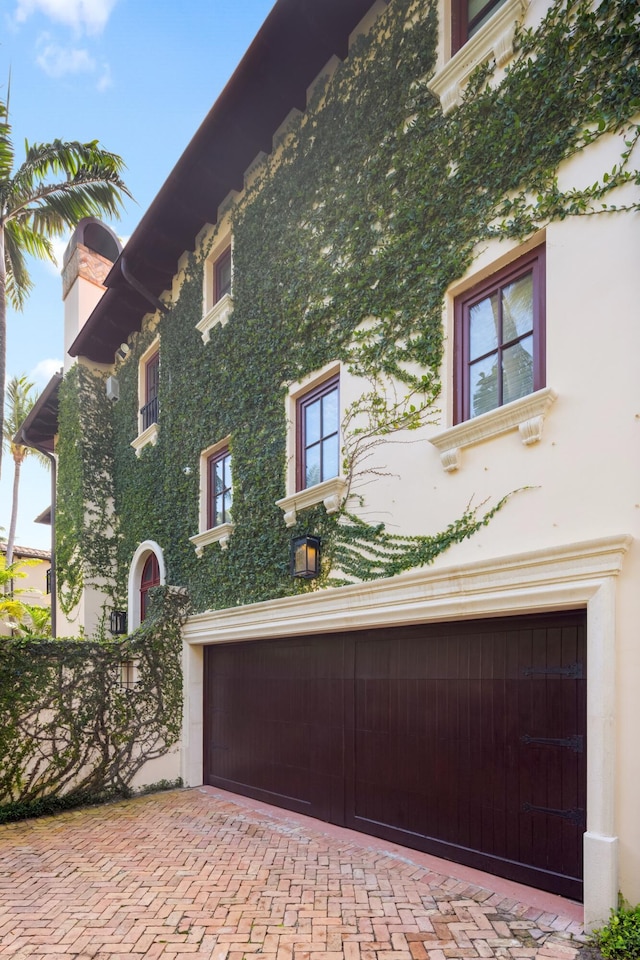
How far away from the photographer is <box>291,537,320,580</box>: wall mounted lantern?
6.30 metres

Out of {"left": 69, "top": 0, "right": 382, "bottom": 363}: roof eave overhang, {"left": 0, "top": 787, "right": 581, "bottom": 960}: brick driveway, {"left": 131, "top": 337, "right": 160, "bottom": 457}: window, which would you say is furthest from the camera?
{"left": 131, "top": 337, "right": 160, "bottom": 457}: window

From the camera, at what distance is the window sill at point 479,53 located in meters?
4.83

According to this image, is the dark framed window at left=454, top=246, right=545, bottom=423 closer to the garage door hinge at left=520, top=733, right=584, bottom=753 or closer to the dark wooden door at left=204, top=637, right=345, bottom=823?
the garage door hinge at left=520, top=733, right=584, bottom=753

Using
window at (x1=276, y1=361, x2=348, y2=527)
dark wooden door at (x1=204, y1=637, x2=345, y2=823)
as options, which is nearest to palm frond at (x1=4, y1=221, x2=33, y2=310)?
window at (x1=276, y1=361, x2=348, y2=527)

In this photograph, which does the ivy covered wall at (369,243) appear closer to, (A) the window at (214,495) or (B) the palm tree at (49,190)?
(A) the window at (214,495)

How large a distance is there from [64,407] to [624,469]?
1193 centimetres

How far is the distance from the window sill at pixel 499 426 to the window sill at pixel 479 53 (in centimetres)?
290

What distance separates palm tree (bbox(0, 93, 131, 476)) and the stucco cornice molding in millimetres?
7015

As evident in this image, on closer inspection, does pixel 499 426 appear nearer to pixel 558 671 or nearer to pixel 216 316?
pixel 558 671

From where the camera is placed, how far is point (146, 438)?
1068cm

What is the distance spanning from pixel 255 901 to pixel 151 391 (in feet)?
28.7

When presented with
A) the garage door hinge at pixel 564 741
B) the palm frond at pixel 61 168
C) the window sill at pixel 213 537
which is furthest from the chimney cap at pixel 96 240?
the garage door hinge at pixel 564 741

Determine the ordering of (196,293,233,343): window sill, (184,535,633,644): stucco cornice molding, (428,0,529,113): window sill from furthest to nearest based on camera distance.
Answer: (196,293,233,343): window sill
(428,0,529,113): window sill
(184,535,633,644): stucco cornice molding

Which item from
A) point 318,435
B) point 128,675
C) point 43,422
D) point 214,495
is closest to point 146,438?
point 214,495
